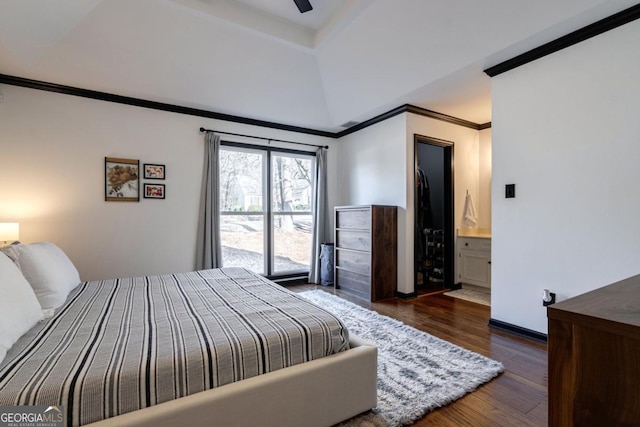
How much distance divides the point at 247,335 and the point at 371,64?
127 inches

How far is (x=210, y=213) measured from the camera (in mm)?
3908

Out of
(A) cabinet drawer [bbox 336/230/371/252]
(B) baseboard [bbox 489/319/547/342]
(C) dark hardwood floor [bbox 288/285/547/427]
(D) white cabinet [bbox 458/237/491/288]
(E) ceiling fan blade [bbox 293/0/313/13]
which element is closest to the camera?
(C) dark hardwood floor [bbox 288/285/547/427]

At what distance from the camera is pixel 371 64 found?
11.1 feet

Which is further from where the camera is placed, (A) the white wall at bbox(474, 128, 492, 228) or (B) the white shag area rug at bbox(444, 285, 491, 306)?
(A) the white wall at bbox(474, 128, 492, 228)

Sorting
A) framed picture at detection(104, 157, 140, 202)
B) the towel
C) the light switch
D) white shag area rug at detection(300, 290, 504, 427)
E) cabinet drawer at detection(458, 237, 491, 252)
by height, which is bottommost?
white shag area rug at detection(300, 290, 504, 427)

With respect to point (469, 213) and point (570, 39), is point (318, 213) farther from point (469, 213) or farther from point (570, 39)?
point (570, 39)

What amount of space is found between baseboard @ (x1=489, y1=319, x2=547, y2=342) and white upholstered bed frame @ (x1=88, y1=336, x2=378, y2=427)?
1.89 metres

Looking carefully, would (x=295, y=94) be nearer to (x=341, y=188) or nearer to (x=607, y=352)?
(x=341, y=188)

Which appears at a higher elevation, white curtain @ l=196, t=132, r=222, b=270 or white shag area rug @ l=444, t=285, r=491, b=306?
white curtain @ l=196, t=132, r=222, b=270

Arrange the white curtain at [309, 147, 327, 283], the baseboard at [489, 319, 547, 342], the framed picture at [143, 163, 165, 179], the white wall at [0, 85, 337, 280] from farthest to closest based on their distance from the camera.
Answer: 1. the white curtain at [309, 147, 327, 283]
2. the framed picture at [143, 163, 165, 179]
3. the white wall at [0, 85, 337, 280]
4. the baseboard at [489, 319, 547, 342]

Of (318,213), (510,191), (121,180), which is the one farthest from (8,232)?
(510,191)

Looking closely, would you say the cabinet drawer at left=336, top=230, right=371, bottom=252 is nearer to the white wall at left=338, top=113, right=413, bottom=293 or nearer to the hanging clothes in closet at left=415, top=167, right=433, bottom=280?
the white wall at left=338, top=113, right=413, bottom=293

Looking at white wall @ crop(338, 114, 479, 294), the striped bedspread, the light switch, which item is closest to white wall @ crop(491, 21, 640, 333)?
the light switch

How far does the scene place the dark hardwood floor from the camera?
1616 millimetres
